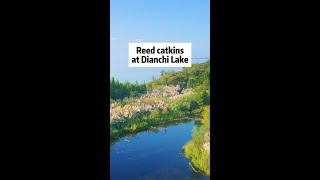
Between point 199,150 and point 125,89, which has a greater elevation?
point 125,89

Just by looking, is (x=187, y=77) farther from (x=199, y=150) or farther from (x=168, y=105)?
(x=199, y=150)

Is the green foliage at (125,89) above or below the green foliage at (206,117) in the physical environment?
above

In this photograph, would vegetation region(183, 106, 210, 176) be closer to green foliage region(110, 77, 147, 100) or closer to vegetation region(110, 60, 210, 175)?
vegetation region(110, 60, 210, 175)

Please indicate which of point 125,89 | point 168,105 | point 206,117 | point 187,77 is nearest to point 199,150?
point 206,117

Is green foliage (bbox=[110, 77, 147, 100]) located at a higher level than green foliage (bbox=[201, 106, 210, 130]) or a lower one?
higher

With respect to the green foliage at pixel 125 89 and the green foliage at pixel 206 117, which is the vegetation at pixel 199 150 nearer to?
the green foliage at pixel 206 117

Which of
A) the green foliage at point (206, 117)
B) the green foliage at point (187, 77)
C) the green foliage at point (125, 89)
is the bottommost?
the green foliage at point (206, 117)

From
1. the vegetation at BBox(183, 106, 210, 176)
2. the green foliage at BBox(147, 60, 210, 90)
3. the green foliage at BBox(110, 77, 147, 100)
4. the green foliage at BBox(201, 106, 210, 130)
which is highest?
the green foliage at BBox(147, 60, 210, 90)

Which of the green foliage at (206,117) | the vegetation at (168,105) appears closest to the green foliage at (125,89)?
the vegetation at (168,105)

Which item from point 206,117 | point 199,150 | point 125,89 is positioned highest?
point 125,89

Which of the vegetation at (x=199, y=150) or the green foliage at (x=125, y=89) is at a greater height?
the green foliage at (x=125, y=89)

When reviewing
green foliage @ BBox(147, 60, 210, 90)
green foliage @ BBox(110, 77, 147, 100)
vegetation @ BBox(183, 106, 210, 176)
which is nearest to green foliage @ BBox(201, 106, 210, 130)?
vegetation @ BBox(183, 106, 210, 176)
